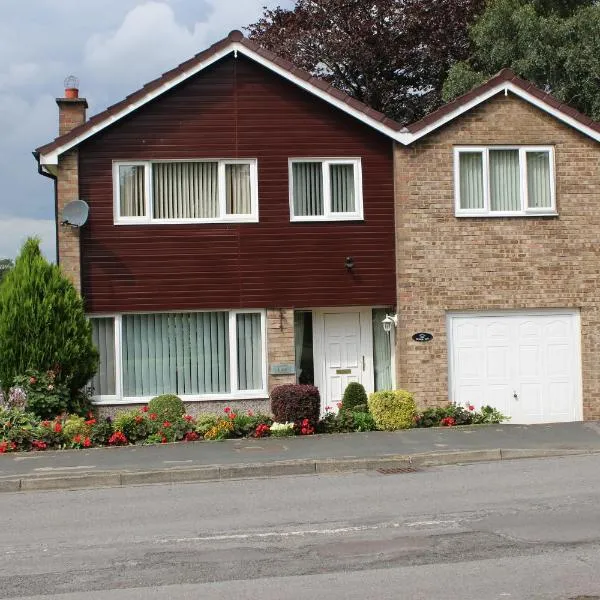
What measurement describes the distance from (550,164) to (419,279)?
333 cm

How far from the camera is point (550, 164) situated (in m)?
18.3

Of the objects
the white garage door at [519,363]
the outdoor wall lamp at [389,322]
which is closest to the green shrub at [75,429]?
the outdoor wall lamp at [389,322]

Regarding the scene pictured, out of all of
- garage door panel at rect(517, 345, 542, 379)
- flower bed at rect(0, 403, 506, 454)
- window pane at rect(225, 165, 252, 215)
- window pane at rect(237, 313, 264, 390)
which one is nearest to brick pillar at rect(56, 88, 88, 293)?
flower bed at rect(0, 403, 506, 454)

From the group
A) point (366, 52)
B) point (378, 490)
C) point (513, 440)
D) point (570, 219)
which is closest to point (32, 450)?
point (378, 490)

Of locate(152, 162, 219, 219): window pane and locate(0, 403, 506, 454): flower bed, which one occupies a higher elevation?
locate(152, 162, 219, 219): window pane

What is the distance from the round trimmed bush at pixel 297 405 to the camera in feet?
54.0

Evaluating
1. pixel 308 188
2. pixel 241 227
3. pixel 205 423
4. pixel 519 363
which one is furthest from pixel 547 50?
pixel 205 423

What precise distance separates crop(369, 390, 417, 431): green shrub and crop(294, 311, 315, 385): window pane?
1931 mm

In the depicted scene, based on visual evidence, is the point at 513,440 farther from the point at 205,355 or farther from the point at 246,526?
the point at 246,526

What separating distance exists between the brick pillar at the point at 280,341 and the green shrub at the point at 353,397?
1.13 m

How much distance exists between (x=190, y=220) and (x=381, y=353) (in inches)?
174

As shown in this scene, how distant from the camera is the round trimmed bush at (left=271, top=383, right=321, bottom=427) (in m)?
16.5

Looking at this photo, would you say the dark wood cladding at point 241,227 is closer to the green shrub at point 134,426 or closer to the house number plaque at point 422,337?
the house number plaque at point 422,337

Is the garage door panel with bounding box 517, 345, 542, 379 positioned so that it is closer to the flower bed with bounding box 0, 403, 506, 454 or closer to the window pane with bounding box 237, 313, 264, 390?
the flower bed with bounding box 0, 403, 506, 454
